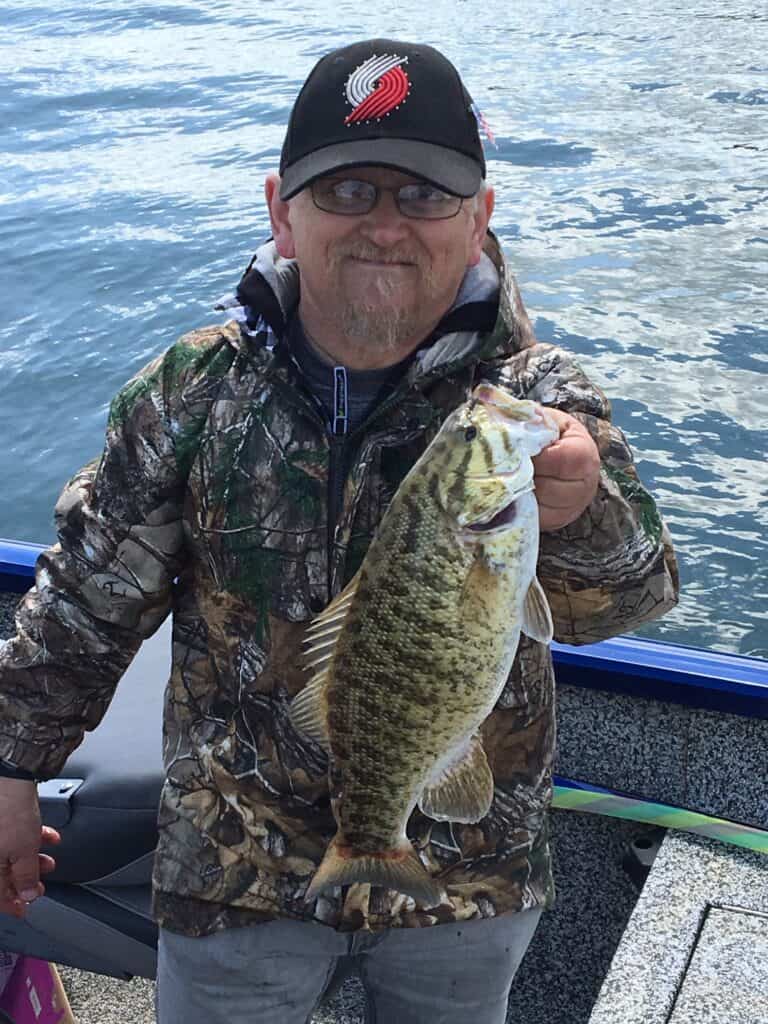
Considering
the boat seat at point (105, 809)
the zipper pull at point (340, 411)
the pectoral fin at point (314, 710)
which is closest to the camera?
the pectoral fin at point (314, 710)

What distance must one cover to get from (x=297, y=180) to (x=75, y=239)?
11102 millimetres

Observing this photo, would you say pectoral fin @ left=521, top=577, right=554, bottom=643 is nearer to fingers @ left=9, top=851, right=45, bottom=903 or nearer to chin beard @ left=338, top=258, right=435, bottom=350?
chin beard @ left=338, top=258, right=435, bottom=350

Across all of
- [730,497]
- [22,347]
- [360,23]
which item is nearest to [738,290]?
[730,497]

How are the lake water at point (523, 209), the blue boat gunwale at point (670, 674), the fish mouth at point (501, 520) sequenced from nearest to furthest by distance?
the fish mouth at point (501, 520)
the blue boat gunwale at point (670, 674)
the lake water at point (523, 209)

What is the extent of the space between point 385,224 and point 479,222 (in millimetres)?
248

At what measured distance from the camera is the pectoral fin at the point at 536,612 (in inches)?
71.6

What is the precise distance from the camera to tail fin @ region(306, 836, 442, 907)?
201cm

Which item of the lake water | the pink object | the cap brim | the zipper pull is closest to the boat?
the pink object

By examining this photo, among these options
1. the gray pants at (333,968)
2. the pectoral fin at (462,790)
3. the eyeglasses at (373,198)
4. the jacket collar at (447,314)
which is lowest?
the gray pants at (333,968)

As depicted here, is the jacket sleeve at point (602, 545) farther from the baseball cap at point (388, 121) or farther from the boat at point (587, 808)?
the boat at point (587, 808)

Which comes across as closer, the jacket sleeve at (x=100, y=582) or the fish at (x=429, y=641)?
the fish at (x=429, y=641)

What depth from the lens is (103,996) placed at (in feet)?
13.6

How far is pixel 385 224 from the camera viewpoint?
209 centimetres

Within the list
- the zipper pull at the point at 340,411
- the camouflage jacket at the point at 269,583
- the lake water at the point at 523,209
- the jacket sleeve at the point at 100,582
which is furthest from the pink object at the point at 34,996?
the lake water at the point at 523,209
